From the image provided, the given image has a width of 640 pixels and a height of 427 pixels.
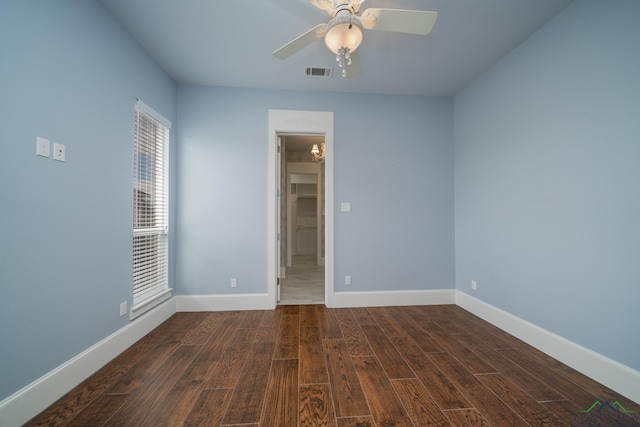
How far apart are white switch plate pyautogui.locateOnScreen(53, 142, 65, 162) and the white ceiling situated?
1.25 meters

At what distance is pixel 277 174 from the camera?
3.30 m

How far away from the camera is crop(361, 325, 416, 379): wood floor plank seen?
1.89 m

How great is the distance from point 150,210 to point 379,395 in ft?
9.05

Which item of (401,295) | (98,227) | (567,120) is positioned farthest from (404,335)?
(98,227)

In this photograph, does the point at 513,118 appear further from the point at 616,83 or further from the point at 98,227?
the point at 98,227

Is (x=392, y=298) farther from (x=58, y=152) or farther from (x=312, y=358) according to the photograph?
(x=58, y=152)

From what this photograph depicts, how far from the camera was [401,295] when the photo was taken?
3.37 m

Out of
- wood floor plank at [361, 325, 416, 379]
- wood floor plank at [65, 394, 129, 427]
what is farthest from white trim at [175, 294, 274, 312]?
wood floor plank at [65, 394, 129, 427]

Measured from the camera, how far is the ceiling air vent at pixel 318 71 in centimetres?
278

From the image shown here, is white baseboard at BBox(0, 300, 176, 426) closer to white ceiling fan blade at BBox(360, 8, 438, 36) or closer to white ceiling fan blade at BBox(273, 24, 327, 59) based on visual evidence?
white ceiling fan blade at BBox(273, 24, 327, 59)

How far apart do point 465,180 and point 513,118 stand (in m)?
0.91

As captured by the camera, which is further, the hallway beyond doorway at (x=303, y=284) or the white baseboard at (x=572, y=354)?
the hallway beyond doorway at (x=303, y=284)

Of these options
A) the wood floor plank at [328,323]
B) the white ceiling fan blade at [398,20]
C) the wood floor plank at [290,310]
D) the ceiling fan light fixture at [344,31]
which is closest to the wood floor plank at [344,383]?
the wood floor plank at [328,323]

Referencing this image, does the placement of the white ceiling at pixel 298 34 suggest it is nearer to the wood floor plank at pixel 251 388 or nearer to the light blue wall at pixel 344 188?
the light blue wall at pixel 344 188
